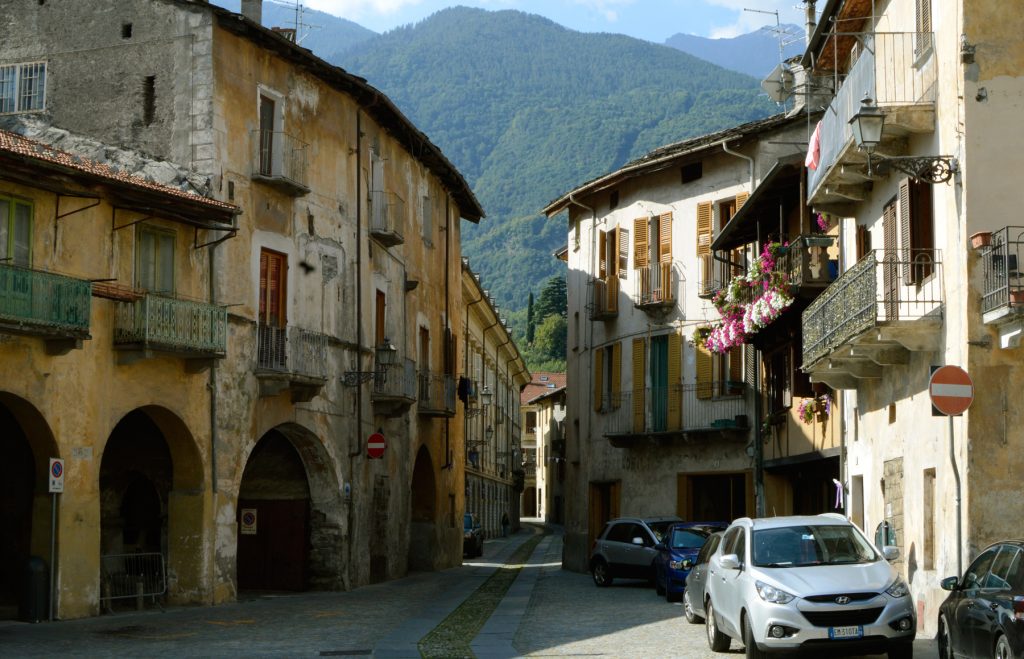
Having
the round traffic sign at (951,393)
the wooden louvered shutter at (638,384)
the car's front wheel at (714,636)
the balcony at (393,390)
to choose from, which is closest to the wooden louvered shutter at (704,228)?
the wooden louvered shutter at (638,384)

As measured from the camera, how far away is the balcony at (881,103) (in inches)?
731

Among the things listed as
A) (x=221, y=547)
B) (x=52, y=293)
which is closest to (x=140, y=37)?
(x=52, y=293)

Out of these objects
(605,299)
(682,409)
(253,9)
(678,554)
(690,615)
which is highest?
(253,9)

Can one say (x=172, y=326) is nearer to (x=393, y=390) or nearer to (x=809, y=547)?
(x=393, y=390)

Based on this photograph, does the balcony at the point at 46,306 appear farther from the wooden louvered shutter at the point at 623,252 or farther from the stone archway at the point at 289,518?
the wooden louvered shutter at the point at 623,252

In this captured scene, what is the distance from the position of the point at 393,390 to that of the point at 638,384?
8.01 m

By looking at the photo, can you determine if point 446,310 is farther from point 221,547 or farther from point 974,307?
point 974,307

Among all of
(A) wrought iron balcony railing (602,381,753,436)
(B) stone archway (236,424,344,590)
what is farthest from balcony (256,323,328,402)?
(A) wrought iron balcony railing (602,381,753,436)

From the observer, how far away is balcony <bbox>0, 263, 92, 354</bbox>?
838 inches

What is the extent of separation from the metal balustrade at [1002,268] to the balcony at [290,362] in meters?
16.0

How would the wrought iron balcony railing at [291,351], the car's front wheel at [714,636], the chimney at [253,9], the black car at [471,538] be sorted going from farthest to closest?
the black car at [471,538] → the chimney at [253,9] → the wrought iron balcony railing at [291,351] → the car's front wheel at [714,636]

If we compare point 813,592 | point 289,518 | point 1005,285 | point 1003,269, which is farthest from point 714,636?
point 289,518

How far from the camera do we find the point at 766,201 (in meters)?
30.9

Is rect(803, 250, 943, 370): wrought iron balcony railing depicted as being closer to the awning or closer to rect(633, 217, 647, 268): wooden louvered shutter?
the awning
